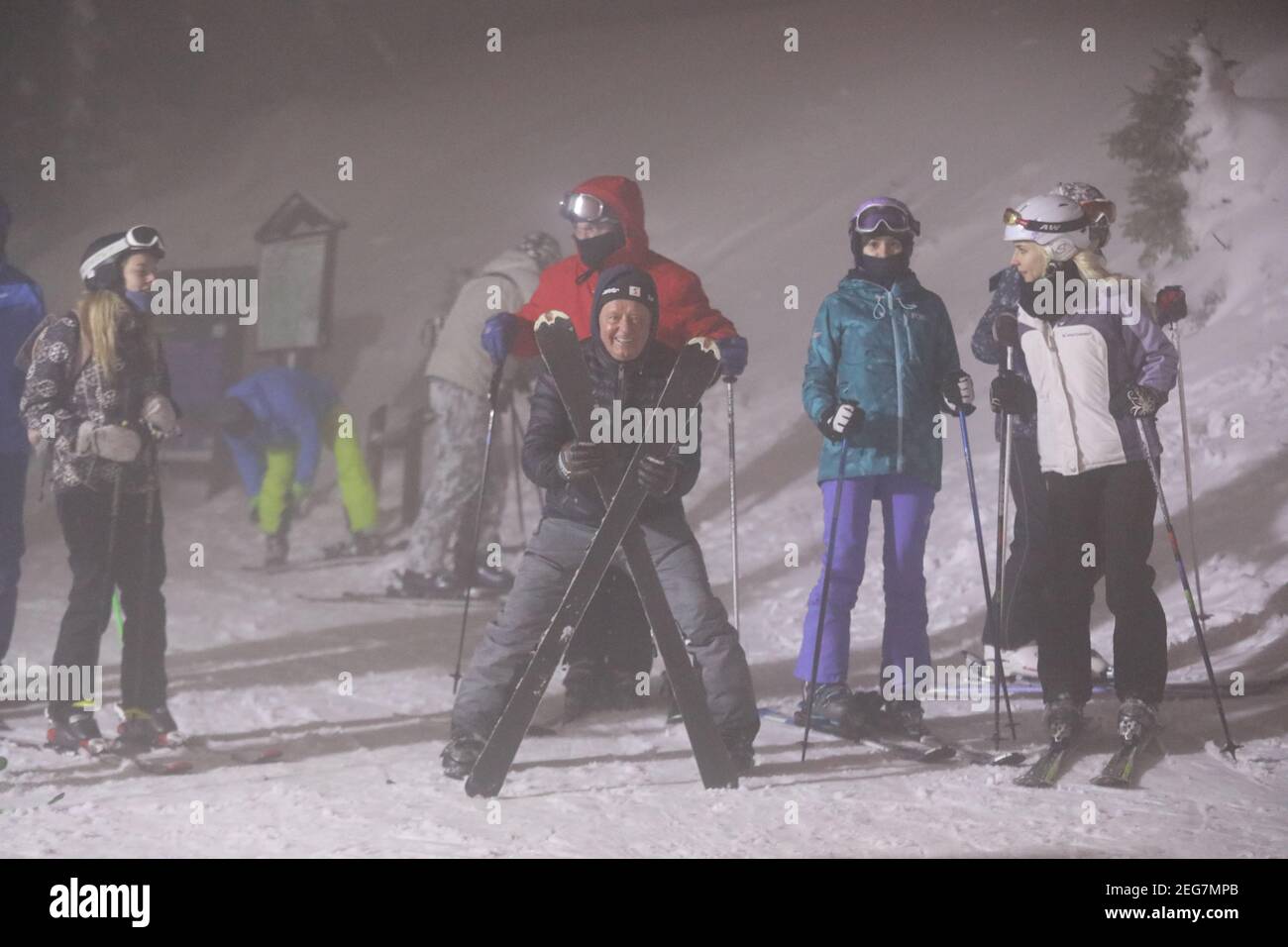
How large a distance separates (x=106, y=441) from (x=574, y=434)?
3.61 feet

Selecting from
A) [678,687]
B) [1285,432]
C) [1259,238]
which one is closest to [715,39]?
[1259,238]

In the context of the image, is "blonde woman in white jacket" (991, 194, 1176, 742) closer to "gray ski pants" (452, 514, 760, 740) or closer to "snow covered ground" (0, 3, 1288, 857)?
"snow covered ground" (0, 3, 1288, 857)

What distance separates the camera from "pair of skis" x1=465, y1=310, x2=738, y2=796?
10.3 ft

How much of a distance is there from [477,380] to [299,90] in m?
1.45

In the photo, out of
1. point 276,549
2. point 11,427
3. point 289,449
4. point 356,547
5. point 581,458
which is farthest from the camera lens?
point 289,449

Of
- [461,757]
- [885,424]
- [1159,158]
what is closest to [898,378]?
[885,424]

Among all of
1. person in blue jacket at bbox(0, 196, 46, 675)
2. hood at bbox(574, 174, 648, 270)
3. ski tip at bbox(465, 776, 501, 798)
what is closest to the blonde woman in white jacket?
hood at bbox(574, 174, 648, 270)

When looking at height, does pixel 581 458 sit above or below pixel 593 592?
above

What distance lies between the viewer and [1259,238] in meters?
5.13

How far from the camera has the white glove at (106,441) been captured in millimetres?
3486

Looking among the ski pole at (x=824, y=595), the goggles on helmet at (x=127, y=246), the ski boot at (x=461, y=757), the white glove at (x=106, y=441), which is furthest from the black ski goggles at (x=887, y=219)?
the white glove at (x=106, y=441)

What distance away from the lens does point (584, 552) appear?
129 inches

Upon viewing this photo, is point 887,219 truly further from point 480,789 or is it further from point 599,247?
point 480,789
